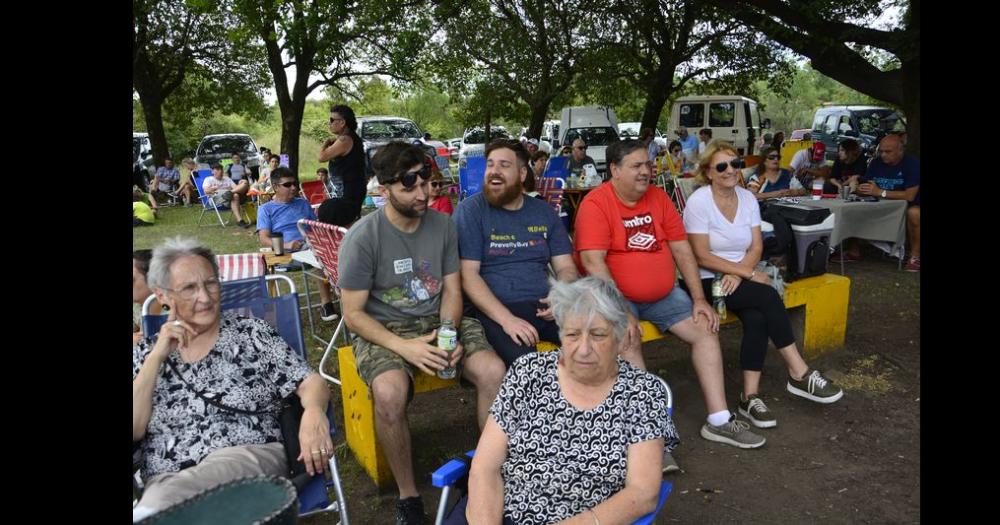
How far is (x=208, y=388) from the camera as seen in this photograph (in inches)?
94.9

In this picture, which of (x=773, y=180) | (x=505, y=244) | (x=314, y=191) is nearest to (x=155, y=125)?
(x=314, y=191)

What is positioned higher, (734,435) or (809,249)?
(809,249)

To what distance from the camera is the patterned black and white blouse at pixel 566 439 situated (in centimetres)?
211

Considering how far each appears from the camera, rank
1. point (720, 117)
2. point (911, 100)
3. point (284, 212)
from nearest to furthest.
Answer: point (284, 212)
point (911, 100)
point (720, 117)

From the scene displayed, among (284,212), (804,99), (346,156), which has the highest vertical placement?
(804,99)

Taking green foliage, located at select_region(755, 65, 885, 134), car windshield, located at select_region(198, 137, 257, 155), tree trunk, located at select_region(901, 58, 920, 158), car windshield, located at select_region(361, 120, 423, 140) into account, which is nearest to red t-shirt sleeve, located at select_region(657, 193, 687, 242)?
tree trunk, located at select_region(901, 58, 920, 158)

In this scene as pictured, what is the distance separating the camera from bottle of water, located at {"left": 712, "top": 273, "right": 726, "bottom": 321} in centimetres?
385

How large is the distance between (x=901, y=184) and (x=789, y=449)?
4598mm

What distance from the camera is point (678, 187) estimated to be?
654 cm

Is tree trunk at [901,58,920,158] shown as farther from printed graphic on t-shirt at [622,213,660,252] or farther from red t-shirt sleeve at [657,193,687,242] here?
printed graphic on t-shirt at [622,213,660,252]

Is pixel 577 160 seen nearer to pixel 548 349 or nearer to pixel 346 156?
pixel 346 156
